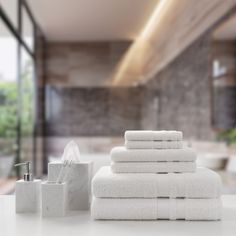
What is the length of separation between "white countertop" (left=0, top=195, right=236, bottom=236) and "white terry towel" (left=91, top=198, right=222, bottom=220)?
A: 0.01m

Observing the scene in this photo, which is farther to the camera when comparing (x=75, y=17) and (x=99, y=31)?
(x=99, y=31)

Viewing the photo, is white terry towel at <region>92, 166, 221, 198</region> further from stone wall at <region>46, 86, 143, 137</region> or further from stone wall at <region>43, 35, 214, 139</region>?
stone wall at <region>46, 86, 143, 137</region>

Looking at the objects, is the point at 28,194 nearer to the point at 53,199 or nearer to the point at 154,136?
the point at 53,199

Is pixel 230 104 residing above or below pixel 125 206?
above

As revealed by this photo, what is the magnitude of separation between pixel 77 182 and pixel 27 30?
3.65 metres

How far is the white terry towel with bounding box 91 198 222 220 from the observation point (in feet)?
2.35

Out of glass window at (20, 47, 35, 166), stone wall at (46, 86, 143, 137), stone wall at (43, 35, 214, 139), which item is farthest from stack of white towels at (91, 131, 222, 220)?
stone wall at (46, 86, 143, 137)

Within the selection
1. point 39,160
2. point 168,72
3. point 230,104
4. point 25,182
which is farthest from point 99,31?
point 25,182

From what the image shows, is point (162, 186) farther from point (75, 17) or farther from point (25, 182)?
point (75, 17)

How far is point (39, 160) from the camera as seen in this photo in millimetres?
4875

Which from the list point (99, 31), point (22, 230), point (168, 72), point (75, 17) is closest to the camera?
point (22, 230)

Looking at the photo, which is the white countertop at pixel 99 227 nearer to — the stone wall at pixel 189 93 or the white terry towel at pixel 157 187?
the white terry towel at pixel 157 187

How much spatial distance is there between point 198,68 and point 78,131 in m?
2.43

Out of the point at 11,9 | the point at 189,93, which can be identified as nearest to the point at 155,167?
the point at 189,93
